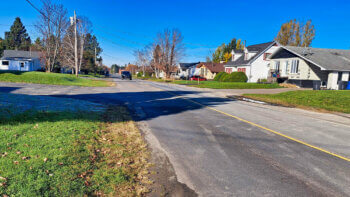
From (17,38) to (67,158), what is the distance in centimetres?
11381

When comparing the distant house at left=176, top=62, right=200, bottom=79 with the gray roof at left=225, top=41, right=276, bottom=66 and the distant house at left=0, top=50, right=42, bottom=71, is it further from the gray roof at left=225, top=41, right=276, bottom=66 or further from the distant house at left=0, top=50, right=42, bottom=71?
the distant house at left=0, top=50, right=42, bottom=71

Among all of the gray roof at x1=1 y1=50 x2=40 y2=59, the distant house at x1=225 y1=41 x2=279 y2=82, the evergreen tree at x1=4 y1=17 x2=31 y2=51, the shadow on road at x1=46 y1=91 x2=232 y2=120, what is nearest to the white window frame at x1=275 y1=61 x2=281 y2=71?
the distant house at x1=225 y1=41 x2=279 y2=82

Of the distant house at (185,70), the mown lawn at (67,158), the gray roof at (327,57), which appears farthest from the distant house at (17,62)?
the gray roof at (327,57)

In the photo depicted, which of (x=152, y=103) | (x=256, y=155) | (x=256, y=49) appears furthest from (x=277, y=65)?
(x=256, y=155)

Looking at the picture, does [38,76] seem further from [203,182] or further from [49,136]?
[203,182]

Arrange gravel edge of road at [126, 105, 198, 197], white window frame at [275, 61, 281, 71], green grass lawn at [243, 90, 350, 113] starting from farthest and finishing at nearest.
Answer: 1. white window frame at [275, 61, 281, 71]
2. green grass lawn at [243, 90, 350, 113]
3. gravel edge of road at [126, 105, 198, 197]

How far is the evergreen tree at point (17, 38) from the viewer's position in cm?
8534

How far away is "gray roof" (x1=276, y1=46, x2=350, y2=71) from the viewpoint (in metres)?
26.8

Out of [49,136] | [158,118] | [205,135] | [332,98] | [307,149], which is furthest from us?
[332,98]

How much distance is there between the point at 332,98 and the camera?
15102 millimetres

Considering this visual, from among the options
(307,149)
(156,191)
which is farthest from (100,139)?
(307,149)

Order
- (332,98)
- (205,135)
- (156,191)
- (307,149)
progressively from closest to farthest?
(156,191), (307,149), (205,135), (332,98)

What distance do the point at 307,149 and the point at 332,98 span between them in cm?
1223

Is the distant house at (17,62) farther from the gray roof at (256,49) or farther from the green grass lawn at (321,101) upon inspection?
the green grass lawn at (321,101)
